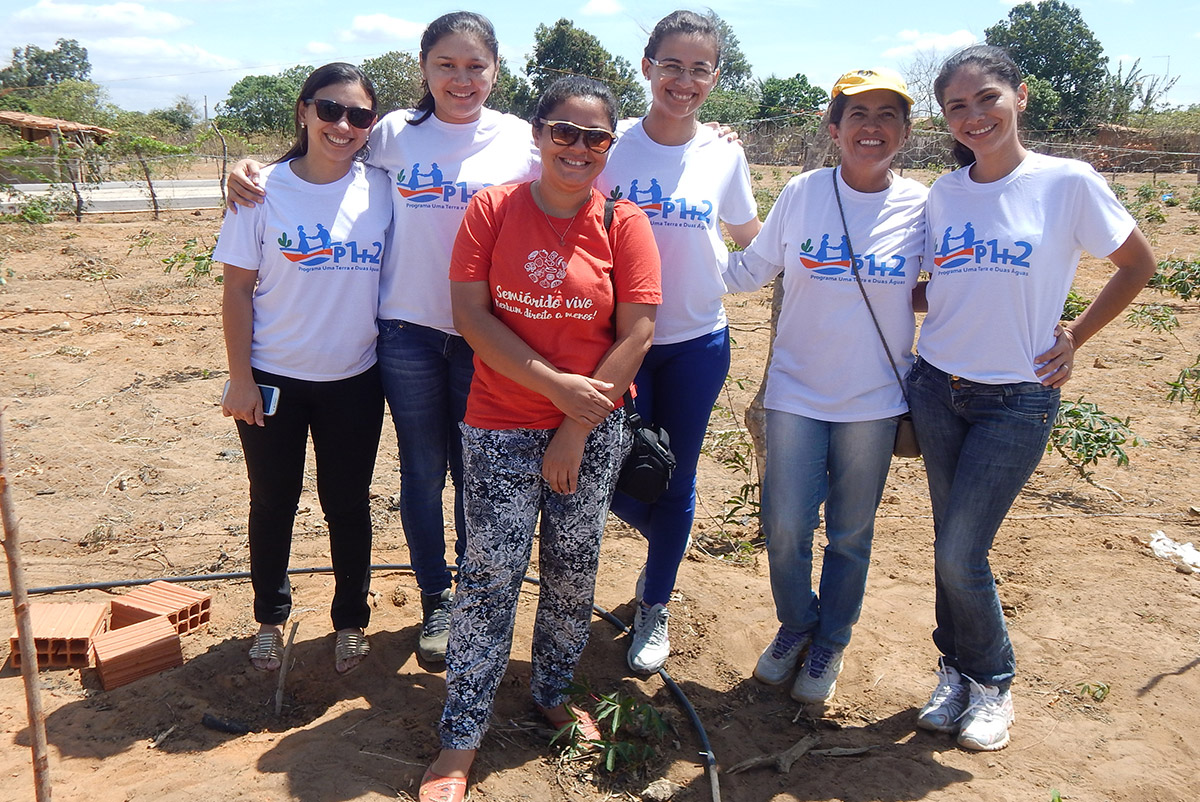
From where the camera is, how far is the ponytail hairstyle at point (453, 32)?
263cm

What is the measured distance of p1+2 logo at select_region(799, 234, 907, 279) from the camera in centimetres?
260

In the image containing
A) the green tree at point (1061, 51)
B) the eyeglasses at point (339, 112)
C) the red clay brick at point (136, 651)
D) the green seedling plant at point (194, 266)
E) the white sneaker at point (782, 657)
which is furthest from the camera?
the green tree at point (1061, 51)

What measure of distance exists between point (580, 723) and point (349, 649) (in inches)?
37.2

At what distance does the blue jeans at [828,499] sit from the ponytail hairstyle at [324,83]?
5.38ft

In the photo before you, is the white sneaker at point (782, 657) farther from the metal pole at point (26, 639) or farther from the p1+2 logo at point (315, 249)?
the metal pole at point (26, 639)

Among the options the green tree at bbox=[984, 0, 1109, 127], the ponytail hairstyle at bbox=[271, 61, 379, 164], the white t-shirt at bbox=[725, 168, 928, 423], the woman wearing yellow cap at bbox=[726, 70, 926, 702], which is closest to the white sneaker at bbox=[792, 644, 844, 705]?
the woman wearing yellow cap at bbox=[726, 70, 926, 702]

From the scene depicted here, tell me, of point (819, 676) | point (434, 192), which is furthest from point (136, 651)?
point (819, 676)

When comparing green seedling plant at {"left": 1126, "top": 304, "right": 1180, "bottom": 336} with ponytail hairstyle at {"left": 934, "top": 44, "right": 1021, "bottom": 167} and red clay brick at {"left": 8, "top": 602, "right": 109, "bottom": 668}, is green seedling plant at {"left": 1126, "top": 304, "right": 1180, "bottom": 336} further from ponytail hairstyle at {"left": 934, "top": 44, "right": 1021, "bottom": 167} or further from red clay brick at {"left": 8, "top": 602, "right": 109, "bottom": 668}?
red clay brick at {"left": 8, "top": 602, "right": 109, "bottom": 668}

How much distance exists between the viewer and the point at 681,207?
104 inches

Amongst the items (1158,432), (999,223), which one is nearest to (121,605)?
(999,223)

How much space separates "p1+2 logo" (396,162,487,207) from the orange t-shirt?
351mm

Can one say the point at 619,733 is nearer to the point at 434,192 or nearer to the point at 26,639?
the point at 26,639

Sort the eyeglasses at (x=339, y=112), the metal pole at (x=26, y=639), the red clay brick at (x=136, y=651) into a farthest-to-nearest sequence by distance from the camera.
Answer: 1. the red clay brick at (x=136, y=651)
2. the eyeglasses at (x=339, y=112)
3. the metal pole at (x=26, y=639)

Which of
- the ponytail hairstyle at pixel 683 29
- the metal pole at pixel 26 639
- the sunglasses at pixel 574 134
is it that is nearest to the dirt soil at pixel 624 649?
the metal pole at pixel 26 639
